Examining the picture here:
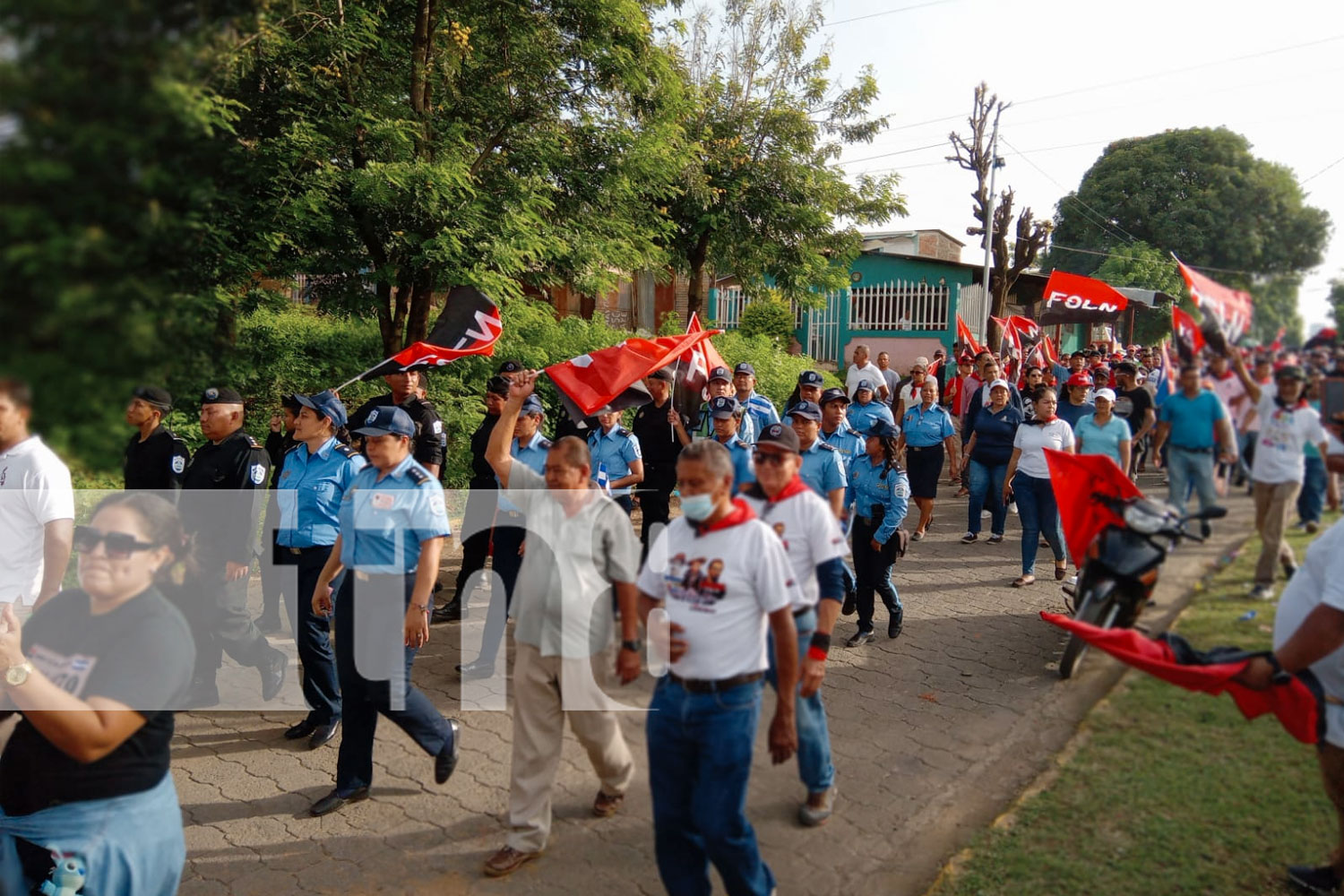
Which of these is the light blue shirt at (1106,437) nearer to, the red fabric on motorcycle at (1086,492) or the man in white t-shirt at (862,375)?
the red fabric on motorcycle at (1086,492)

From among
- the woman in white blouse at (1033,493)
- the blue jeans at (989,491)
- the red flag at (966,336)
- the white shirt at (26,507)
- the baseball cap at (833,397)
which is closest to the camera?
the white shirt at (26,507)

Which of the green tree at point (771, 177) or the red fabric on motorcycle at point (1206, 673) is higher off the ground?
the green tree at point (771, 177)

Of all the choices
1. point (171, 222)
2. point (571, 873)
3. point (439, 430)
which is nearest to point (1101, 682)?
point (571, 873)

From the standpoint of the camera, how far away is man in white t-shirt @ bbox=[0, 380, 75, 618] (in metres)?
3.57

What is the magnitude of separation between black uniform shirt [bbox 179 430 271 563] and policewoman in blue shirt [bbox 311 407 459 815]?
123cm

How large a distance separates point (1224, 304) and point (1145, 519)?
65 centimetres

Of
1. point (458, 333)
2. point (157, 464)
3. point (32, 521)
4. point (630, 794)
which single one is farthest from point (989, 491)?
point (32, 521)

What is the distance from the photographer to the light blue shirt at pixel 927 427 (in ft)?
28.2

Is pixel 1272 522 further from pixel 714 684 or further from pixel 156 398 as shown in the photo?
pixel 156 398

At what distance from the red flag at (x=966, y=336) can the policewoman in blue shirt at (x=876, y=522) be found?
3.74 metres

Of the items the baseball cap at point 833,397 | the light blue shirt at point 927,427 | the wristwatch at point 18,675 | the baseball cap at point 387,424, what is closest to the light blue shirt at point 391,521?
the baseball cap at point 387,424

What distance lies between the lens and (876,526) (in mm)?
6137

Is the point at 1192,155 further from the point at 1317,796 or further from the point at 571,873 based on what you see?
the point at 571,873

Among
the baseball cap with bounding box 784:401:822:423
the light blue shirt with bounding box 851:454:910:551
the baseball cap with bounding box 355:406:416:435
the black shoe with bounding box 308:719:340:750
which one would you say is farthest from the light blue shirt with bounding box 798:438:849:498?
the black shoe with bounding box 308:719:340:750
